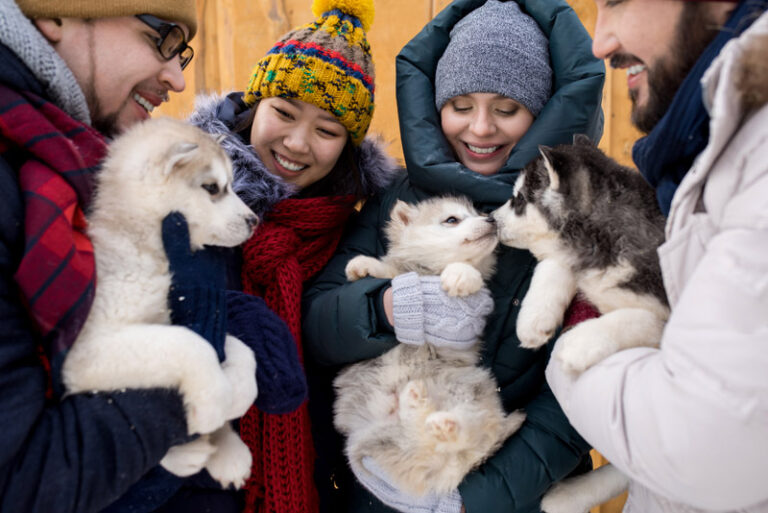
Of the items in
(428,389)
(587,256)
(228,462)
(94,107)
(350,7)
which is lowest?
(428,389)

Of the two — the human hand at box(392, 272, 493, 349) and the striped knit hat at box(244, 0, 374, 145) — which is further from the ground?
the striped knit hat at box(244, 0, 374, 145)

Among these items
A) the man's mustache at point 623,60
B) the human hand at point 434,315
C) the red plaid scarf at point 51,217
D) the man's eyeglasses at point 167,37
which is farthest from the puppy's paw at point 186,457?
the man's mustache at point 623,60

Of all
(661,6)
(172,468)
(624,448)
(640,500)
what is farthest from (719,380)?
(172,468)

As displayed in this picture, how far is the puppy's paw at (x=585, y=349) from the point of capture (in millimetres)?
1392

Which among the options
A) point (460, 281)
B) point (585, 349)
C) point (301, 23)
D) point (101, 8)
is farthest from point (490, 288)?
point (301, 23)

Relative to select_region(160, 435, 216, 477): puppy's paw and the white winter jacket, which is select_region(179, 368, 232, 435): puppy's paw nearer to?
select_region(160, 435, 216, 477): puppy's paw

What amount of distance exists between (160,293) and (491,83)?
1609 mm

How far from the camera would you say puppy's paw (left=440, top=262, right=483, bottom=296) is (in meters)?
2.00

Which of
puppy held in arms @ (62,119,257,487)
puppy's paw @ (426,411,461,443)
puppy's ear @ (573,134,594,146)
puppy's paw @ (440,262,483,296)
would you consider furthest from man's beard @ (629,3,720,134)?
puppy held in arms @ (62,119,257,487)

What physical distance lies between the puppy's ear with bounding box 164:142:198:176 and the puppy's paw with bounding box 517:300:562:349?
1214 millimetres

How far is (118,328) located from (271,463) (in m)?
0.97

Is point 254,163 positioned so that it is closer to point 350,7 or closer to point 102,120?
point 102,120

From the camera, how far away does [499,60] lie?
86.9 inches

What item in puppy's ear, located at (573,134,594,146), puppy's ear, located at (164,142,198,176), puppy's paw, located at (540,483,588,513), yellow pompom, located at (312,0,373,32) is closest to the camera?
puppy's ear, located at (164,142,198,176)
